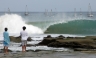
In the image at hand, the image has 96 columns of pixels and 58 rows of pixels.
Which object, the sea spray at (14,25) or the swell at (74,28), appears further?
the swell at (74,28)

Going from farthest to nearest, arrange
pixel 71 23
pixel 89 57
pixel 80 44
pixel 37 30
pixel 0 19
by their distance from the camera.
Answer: pixel 71 23 < pixel 0 19 < pixel 37 30 < pixel 80 44 < pixel 89 57

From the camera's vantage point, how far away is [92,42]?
71.1ft

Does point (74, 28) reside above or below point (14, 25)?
below

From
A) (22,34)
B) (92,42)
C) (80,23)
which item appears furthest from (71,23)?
(22,34)

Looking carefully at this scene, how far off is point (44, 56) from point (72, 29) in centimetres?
3560

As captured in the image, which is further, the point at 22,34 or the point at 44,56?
the point at 22,34

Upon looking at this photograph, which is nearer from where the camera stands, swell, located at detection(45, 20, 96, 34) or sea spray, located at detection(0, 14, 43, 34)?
sea spray, located at detection(0, 14, 43, 34)

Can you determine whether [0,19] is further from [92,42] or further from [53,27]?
[92,42]

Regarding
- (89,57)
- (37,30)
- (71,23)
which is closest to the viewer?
(89,57)

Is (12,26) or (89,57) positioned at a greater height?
(89,57)

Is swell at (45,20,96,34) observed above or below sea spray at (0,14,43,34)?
below

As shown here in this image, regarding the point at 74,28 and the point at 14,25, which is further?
the point at 74,28

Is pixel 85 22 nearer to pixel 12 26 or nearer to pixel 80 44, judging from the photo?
pixel 12 26

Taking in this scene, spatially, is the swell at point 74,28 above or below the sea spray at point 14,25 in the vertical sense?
below
